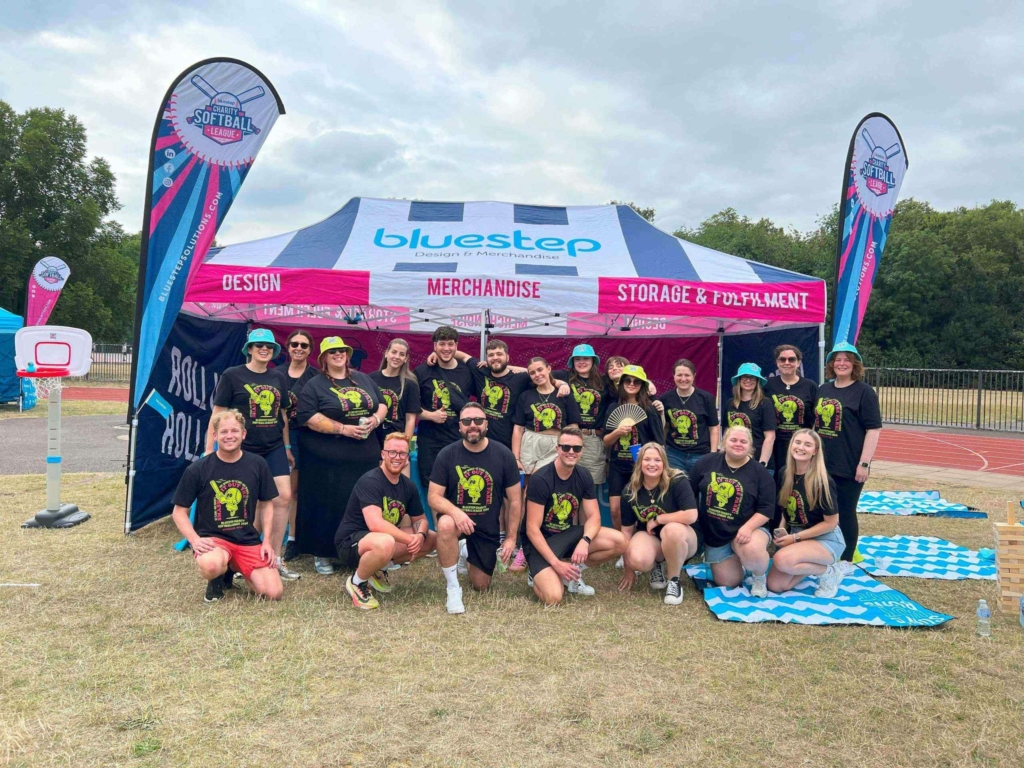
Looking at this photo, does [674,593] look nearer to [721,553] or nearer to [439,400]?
[721,553]

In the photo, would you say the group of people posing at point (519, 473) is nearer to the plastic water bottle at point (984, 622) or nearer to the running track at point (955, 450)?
the plastic water bottle at point (984, 622)

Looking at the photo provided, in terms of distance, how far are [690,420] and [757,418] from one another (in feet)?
1.53

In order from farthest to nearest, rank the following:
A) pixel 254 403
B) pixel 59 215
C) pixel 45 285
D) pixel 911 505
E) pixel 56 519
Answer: pixel 59 215 → pixel 45 285 → pixel 911 505 → pixel 56 519 → pixel 254 403

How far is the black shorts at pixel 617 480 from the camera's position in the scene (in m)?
5.14

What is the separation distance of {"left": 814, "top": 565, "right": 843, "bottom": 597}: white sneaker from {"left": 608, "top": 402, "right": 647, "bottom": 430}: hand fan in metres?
1.52

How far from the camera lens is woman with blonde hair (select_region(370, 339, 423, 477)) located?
203 inches

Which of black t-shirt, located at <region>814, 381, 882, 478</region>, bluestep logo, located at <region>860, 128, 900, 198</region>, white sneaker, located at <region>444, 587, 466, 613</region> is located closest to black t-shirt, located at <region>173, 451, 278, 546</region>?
white sneaker, located at <region>444, 587, 466, 613</region>

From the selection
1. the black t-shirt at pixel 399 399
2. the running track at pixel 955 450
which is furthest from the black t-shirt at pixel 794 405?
the running track at pixel 955 450

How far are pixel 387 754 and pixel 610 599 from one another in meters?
2.17

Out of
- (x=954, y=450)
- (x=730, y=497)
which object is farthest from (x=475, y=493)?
(x=954, y=450)

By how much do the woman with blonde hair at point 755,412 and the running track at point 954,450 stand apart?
7.89 m

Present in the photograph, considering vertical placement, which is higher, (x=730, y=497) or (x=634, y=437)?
(x=634, y=437)

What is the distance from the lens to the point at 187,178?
18.4 feet

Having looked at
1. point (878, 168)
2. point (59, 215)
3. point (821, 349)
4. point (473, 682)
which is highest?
point (59, 215)
